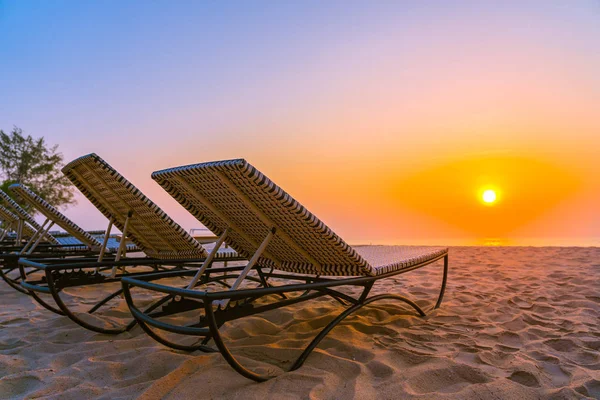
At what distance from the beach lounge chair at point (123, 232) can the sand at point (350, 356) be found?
0.37 meters

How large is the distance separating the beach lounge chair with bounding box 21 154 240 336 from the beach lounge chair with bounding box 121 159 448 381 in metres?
0.41

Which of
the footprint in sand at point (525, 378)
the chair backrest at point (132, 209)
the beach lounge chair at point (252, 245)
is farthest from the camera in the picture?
the chair backrest at point (132, 209)

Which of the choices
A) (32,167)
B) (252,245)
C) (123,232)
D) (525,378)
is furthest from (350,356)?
(32,167)

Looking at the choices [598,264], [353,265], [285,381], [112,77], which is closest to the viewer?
[285,381]

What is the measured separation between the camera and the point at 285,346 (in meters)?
2.36

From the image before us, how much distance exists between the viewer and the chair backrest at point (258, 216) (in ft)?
6.15

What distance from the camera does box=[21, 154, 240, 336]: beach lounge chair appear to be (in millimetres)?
2797

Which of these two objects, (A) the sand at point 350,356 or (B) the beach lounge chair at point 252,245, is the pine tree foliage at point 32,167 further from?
(B) the beach lounge chair at point 252,245

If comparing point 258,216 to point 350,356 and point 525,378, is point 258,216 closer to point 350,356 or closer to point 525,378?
point 350,356

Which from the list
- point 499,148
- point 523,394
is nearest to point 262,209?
point 523,394

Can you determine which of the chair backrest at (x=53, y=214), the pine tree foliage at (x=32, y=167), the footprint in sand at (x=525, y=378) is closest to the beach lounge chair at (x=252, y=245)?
the footprint in sand at (x=525, y=378)

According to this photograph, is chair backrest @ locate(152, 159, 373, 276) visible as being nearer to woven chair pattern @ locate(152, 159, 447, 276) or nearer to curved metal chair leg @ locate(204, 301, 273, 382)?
woven chair pattern @ locate(152, 159, 447, 276)

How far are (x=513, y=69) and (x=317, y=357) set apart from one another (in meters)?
14.2

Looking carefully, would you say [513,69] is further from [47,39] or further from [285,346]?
[47,39]
